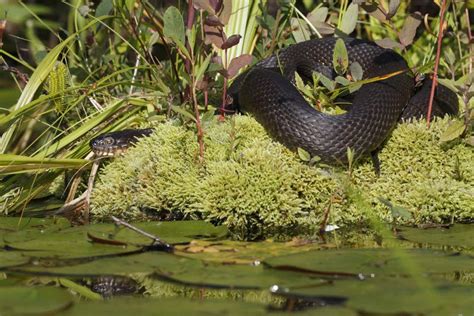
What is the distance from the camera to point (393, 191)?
4496 millimetres

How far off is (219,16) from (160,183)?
86 cm

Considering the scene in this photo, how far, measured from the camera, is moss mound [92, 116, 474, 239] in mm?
4344

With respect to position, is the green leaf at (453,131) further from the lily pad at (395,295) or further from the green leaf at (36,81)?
the green leaf at (36,81)

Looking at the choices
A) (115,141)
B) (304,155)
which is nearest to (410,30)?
(304,155)

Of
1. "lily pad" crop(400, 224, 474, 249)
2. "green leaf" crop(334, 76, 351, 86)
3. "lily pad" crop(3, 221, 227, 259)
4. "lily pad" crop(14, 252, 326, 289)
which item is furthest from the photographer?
"green leaf" crop(334, 76, 351, 86)

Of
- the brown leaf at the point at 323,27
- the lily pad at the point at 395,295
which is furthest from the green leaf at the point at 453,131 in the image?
the lily pad at the point at 395,295

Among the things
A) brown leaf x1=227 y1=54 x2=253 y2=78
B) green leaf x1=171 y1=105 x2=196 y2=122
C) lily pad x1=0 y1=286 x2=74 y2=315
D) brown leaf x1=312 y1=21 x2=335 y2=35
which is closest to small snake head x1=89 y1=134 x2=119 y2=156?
green leaf x1=171 y1=105 x2=196 y2=122

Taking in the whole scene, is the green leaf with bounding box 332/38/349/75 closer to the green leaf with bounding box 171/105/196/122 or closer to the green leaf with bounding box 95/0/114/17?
the green leaf with bounding box 171/105/196/122

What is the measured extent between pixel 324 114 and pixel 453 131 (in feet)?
2.01

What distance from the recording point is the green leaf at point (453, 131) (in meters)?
4.47

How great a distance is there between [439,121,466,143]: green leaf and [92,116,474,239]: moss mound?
107 millimetres

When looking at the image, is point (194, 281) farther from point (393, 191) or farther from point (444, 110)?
point (444, 110)

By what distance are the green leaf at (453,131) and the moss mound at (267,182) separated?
0.11m

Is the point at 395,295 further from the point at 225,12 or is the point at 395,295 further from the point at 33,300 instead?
the point at 225,12
